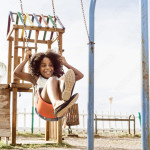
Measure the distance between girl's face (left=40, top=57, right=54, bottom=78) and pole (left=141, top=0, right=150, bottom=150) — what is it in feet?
4.67

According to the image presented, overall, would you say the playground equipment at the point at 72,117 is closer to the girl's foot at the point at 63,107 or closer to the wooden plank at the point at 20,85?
the wooden plank at the point at 20,85

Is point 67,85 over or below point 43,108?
over

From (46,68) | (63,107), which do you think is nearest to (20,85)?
(46,68)

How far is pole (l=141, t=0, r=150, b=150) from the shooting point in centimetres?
501

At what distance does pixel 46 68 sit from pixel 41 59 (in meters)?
0.15

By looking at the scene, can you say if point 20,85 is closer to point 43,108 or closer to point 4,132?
point 4,132

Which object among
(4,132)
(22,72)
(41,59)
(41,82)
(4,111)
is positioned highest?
(41,59)

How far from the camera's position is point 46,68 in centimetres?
482

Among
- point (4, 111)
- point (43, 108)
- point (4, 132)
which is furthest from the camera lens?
point (4, 111)

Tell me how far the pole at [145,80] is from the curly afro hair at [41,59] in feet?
4.24

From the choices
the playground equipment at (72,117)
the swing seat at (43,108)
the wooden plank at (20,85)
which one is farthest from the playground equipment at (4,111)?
the swing seat at (43,108)

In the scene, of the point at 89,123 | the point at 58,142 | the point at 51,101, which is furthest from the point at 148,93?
the point at 58,142

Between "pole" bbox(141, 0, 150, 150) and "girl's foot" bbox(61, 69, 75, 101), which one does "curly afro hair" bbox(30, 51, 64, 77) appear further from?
"pole" bbox(141, 0, 150, 150)

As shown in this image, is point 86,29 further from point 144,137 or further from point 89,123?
point 144,137
